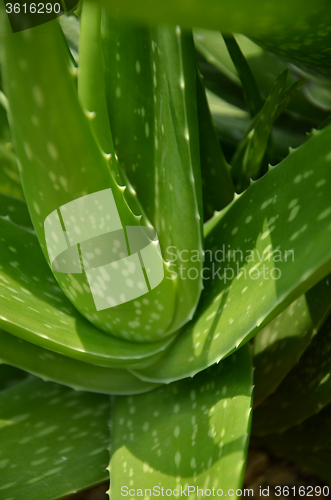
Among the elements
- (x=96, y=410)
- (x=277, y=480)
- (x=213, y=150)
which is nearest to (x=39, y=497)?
(x=96, y=410)

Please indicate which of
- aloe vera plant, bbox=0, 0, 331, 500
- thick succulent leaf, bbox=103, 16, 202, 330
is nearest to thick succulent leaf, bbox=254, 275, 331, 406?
aloe vera plant, bbox=0, 0, 331, 500

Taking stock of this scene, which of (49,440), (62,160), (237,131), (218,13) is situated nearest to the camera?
(218,13)

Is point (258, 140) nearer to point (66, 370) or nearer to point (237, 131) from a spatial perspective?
point (237, 131)

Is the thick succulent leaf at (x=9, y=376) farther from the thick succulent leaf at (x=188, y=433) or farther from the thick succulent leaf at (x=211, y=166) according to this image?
the thick succulent leaf at (x=211, y=166)

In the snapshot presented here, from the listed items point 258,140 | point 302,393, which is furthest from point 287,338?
point 258,140

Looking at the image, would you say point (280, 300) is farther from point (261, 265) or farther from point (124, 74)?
point (124, 74)
